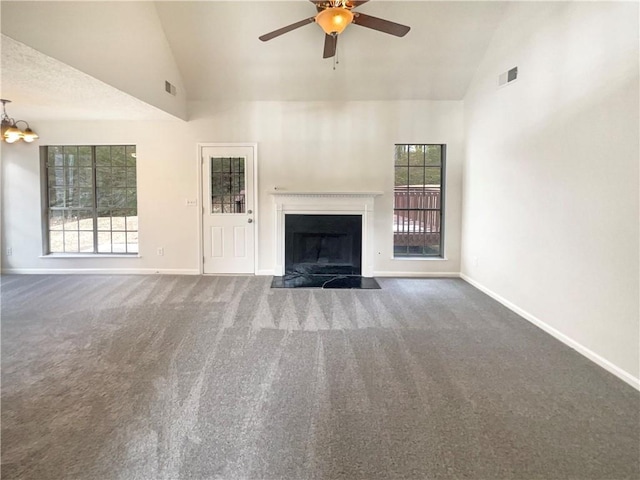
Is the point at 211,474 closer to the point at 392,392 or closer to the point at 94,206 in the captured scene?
the point at 392,392

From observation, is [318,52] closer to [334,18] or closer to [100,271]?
[334,18]

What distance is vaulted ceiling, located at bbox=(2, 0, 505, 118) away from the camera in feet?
13.2

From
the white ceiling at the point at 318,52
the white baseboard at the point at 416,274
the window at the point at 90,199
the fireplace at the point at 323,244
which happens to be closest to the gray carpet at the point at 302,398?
the white baseboard at the point at 416,274

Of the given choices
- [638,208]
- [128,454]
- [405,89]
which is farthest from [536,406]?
[405,89]

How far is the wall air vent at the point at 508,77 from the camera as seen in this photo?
390 centimetres

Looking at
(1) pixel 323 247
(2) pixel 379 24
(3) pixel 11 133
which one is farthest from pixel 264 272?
(3) pixel 11 133

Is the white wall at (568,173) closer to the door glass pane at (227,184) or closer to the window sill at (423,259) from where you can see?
the window sill at (423,259)

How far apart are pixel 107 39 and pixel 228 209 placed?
108 inches

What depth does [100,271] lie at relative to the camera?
557 cm

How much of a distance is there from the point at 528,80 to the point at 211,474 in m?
4.47

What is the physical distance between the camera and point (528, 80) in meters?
3.64

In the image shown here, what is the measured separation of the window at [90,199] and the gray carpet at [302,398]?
6.77 ft

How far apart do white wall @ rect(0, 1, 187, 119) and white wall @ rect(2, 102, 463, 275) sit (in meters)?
0.91

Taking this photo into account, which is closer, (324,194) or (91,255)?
(324,194)
